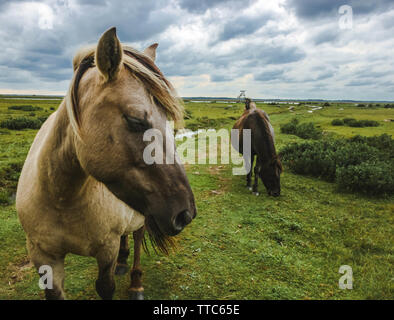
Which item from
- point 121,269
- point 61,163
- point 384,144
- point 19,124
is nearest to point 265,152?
point 121,269

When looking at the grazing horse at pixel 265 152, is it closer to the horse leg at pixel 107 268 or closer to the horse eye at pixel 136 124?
the horse leg at pixel 107 268

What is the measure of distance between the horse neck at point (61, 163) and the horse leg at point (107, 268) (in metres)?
0.76

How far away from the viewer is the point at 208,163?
11.6m

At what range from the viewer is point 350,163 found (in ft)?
30.3

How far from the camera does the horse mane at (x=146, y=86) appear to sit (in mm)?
1642

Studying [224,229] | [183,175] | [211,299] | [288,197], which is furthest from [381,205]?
[183,175]

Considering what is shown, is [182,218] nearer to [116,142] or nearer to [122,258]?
[116,142]

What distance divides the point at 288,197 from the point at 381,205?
2.61m

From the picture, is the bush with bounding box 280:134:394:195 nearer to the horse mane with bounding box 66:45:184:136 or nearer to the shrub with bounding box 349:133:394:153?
the shrub with bounding box 349:133:394:153

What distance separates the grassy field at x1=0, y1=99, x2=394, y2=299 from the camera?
150 inches

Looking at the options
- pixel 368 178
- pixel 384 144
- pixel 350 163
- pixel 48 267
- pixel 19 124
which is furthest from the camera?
pixel 19 124

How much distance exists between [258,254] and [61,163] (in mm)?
4115

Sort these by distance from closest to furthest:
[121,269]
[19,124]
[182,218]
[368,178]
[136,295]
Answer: [182,218] < [136,295] < [121,269] < [368,178] < [19,124]

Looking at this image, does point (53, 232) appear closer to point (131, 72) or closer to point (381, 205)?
point (131, 72)
